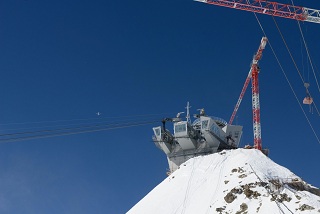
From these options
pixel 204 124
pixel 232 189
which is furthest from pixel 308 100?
pixel 204 124

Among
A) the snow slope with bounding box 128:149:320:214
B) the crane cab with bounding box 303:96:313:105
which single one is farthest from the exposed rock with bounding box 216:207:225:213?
the crane cab with bounding box 303:96:313:105

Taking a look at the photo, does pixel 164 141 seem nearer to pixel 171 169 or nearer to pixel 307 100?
pixel 171 169

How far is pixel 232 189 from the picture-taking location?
7462 cm

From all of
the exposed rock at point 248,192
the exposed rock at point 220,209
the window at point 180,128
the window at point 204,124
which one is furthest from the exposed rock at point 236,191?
the window at point 180,128

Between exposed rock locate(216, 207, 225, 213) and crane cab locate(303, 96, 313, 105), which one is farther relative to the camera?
crane cab locate(303, 96, 313, 105)

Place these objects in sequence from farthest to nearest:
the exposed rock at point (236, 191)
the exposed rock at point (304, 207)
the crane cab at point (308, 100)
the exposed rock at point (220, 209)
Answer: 1. the crane cab at point (308, 100)
2. the exposed rock at point (236, 191)
3. the exposed rock at point (220, 209)
4. the exposed rock at point (304, 207)

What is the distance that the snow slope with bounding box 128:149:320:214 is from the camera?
67500 mm

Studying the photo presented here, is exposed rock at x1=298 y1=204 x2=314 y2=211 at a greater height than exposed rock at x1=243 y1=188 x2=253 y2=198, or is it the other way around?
exposed rock at x1=243 y1=188 x2=253 y2=198

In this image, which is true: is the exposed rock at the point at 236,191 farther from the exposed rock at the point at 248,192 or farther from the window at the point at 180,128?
the window at the point at 180,128

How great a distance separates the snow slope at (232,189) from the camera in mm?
67500

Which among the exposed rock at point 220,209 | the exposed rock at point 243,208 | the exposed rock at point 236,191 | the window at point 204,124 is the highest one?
the window at point 204,124

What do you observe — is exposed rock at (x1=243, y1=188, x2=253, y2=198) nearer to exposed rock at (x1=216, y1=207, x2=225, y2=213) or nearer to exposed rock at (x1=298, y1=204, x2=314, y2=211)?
exposed rock at (x1=216, y1=207, x2=225, y2=213)

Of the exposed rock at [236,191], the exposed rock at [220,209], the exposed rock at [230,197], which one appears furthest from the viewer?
the exposed rock at [236,191]

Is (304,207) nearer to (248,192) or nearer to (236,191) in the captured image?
(248,192)
